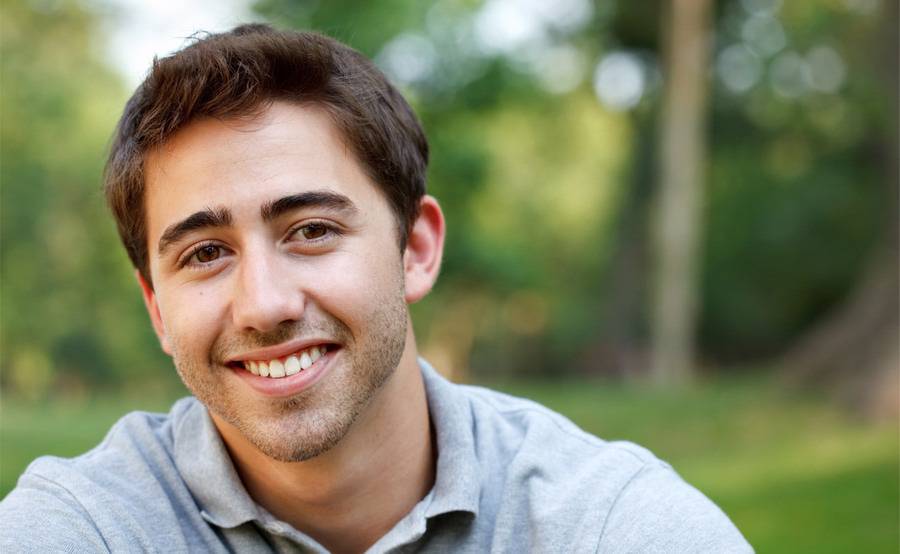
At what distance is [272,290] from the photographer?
2.19 metres

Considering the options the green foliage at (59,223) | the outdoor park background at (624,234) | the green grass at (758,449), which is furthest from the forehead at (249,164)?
the green foliage at (59,223)

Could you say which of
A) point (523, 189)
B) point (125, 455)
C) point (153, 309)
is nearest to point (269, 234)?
point (153, 309)

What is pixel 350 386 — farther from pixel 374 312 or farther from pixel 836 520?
pixel 836 520

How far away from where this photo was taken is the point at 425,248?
8.91ft

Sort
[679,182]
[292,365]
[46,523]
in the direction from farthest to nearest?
[679,182]
[292,365]
[46,523]

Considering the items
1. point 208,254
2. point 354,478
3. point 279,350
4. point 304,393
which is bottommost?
point 354,478

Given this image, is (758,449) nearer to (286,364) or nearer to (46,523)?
(286,364)

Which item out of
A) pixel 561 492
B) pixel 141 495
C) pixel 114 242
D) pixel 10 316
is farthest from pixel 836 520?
pixel 114 242

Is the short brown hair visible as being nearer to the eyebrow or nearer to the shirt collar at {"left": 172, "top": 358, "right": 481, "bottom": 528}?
the eyebrow

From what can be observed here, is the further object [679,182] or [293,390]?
[679,182]

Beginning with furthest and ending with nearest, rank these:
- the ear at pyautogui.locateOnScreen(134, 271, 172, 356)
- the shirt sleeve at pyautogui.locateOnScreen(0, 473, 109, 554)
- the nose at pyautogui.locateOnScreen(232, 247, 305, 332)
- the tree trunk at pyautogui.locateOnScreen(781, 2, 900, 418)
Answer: the tree trunk at pyautogui.locateOnScreen(781, 2, 900, 418)
the ear at pyautogui.locateOnScreen(134, 271, 172, 356)
the nose at pyautogui.locateOnScreen(232, 247, 305, 332)
the shirt sleeve at pyautogui.locateOnScreen(0, 473, 109, 554)

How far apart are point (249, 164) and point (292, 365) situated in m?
0.45

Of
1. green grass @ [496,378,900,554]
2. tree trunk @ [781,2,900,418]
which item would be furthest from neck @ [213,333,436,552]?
tree trunk @ [781,2,900,418]

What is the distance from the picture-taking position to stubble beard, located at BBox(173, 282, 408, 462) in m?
2.24
